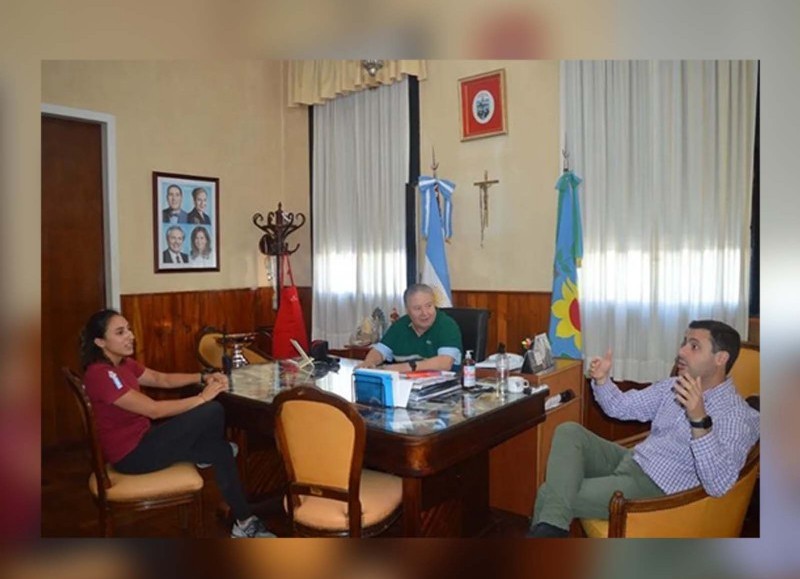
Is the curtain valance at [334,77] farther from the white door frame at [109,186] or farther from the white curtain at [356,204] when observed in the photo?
the white door frame at [109,186]

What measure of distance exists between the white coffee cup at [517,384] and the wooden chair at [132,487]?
3.44ft

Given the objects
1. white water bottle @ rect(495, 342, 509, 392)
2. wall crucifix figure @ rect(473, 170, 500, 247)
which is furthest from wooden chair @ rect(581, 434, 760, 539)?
wall crucifix figure @ rect(473, 170, 500, 247)

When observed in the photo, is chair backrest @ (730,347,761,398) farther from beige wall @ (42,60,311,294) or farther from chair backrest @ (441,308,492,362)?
beige wall @ (42,60,311,294)

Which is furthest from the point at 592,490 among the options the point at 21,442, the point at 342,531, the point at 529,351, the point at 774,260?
the point at 21,442

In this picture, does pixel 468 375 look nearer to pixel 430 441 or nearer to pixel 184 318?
pixel 430 441

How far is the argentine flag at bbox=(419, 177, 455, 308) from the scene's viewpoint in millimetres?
1916

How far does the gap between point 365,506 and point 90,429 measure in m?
0.88

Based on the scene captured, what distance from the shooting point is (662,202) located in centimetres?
172

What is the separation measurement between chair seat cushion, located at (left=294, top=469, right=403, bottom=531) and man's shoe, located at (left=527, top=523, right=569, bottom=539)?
425mm

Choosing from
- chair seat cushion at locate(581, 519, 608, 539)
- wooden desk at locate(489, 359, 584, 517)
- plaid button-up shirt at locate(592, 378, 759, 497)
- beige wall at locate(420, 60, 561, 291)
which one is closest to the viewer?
plaid button-up shirt at locate(592, 378, 759, 497)

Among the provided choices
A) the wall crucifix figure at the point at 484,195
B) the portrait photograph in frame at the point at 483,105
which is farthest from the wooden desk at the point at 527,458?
the portrait photograph in frame at the point at 483,105

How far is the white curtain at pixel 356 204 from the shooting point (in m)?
1.88

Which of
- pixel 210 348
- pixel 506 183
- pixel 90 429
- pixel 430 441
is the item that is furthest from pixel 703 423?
pixel 90 429

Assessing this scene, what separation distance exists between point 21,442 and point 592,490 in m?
1.77
